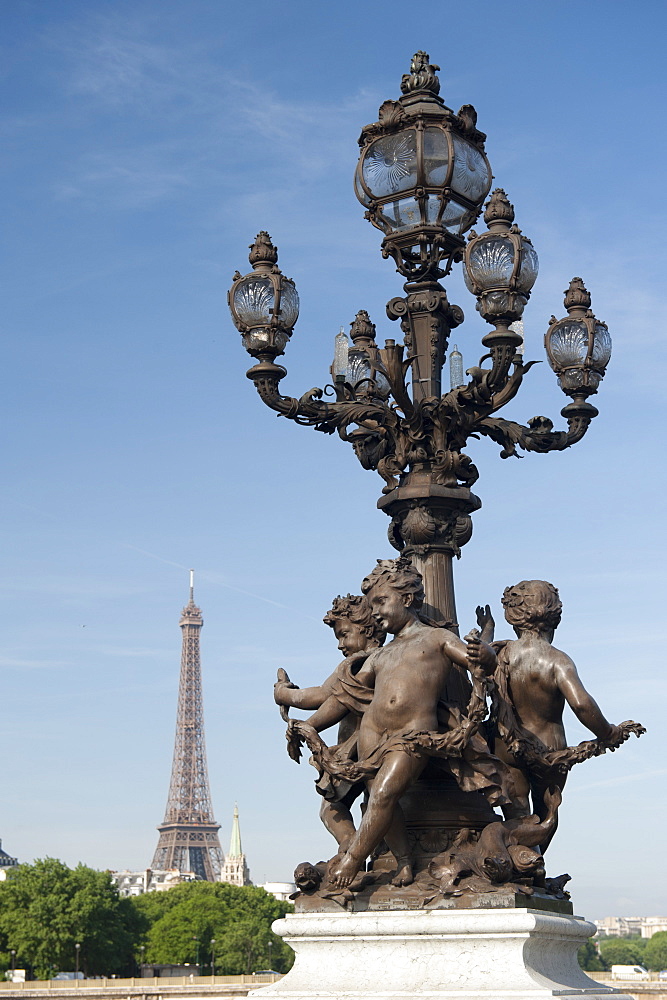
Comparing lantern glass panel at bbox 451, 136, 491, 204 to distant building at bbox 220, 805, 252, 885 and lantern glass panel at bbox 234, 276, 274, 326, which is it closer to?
lantern glass panel at bbox 234, 276, 274, 326

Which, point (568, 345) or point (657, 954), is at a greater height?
point (657, 954)

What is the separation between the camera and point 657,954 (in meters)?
180

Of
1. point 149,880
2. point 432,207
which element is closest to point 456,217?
point 432,207

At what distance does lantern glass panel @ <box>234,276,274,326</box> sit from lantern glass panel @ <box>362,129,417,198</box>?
1099 mm

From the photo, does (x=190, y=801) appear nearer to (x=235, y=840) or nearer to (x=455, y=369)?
(x=235, y=840)

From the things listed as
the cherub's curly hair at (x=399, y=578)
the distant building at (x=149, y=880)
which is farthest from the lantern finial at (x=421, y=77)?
the distant building at (x=149, y=880)

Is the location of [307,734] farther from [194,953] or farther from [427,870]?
[194,953]

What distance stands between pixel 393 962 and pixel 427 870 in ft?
1.99

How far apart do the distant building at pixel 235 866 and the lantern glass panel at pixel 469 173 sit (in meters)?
166

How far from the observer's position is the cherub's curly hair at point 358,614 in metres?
9.39

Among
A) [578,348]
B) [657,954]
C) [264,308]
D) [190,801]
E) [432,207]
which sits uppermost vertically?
[190,801]

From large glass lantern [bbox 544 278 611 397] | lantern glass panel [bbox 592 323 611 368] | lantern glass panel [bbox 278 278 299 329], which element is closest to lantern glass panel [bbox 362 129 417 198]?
lantern glass panel [bbox 278 278 299 329]

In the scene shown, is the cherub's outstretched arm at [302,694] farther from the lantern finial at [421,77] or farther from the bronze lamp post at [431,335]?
the lantern finial at [421,77]

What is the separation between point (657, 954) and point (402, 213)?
183855mm
